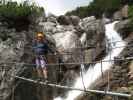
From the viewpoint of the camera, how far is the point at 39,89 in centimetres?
1736

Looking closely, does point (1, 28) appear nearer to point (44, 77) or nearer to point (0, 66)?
point (0, 66)

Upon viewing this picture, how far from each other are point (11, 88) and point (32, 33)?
2572 mm

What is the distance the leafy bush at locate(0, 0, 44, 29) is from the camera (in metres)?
18.8

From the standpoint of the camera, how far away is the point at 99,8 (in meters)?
49.6

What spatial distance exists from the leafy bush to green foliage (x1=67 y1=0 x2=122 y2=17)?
77.5 ft

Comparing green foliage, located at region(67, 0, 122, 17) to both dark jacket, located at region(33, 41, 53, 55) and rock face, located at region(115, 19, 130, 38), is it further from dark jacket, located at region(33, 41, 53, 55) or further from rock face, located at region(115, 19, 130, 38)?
dark jacket, located at region(33, 41, 53, 55)

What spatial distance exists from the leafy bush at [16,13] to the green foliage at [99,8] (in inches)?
930

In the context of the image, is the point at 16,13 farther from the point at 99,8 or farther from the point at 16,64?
the point at 99,8

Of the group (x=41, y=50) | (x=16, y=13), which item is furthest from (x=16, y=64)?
(x=41, y=50)

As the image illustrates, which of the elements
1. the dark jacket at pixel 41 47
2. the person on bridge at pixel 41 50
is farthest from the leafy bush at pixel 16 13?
the dark jacket at pixel 41 47

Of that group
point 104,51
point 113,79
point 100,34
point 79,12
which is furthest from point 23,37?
point 79,12

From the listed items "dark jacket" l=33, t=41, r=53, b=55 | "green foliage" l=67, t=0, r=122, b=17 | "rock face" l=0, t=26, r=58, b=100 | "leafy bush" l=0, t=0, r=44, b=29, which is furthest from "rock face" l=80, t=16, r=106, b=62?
"green foliage" l=67, t=0, r=122, b=17

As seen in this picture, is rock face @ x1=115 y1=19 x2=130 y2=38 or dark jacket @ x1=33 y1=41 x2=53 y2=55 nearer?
dark jacket @ x1=33 y1=41 x2=53 y2=55

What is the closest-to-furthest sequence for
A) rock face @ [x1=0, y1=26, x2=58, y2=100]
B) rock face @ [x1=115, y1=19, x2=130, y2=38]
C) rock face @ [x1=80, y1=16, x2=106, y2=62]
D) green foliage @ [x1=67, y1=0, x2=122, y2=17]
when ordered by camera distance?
rock face @ [x1=0, y1=26, x2=58, y2=100]
rock face @ [x1=80, y1=16, x2=106, y2=62]
rock face @ [x1=115, y1=19, x2=130, y2=38]
green foliage @ [x1=67, y1=0, x2=122, y2=17]
